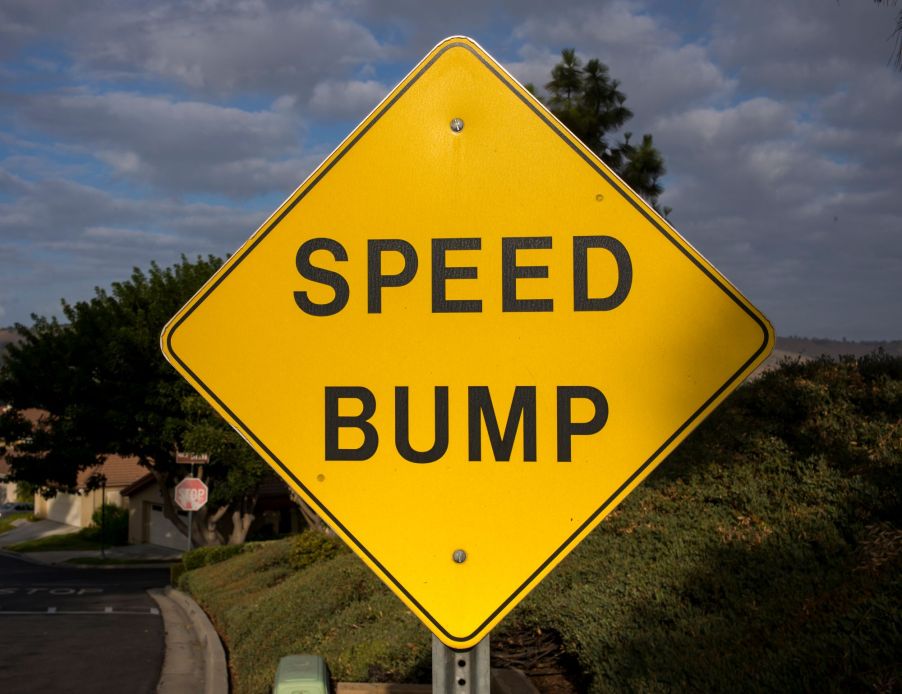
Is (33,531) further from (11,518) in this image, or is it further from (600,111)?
(600,111)

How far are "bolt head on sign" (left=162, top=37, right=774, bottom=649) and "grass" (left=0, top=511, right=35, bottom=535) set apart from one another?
67978mm

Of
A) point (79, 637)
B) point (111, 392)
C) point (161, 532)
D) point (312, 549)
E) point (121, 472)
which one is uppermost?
point (111, 392)

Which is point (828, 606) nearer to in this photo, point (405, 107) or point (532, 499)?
point (532, 499)

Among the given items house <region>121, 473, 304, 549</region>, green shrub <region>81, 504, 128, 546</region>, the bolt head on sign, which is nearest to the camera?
the bolt head on sign

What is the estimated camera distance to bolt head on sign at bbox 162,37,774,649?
7.23 ft

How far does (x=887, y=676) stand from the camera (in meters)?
3.77

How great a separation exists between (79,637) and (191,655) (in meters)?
3.65

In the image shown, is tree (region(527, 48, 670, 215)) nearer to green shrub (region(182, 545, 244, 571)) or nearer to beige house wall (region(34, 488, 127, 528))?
green shrub (region(182, 545, 244, 571))

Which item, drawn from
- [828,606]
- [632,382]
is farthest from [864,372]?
[632,382]

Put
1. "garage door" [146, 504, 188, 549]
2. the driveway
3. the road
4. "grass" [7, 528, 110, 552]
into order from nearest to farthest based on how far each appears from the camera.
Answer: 1. the road
2. "garage door" [146, 504, 188, 549]
3. "grass" [7, 528, 110, 552]
4. the driveway

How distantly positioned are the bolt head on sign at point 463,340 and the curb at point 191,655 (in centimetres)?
1035

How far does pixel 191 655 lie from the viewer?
1539 centimetres

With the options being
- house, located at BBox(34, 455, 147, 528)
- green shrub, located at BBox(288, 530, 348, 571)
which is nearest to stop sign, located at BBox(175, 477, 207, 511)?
green shrub, located at BBox(288, 530, 348, 571)

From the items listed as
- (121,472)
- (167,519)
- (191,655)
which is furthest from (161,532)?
(191,655)
